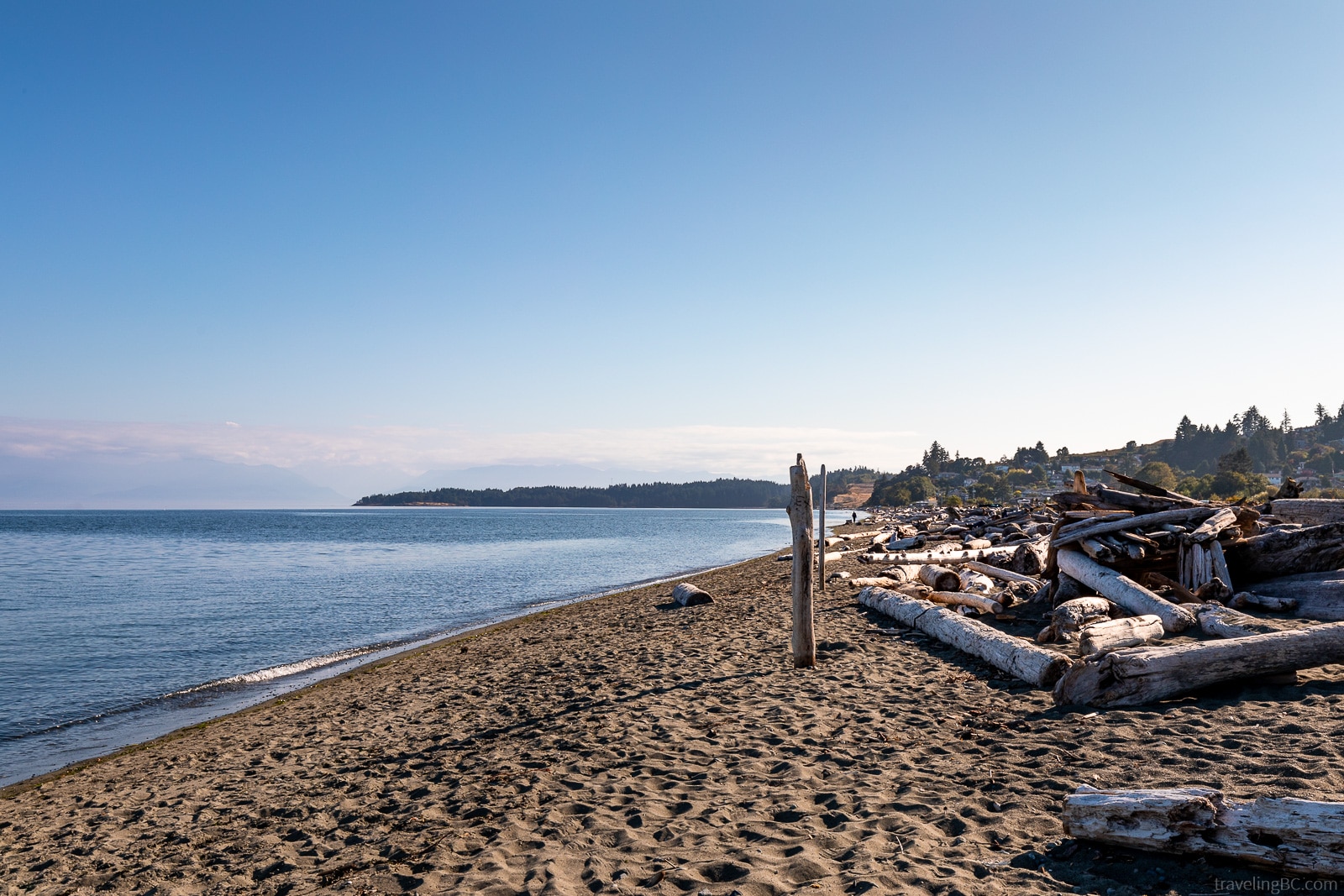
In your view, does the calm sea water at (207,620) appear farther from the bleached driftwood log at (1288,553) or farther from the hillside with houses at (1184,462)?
the hillside with houses at (1184,462)

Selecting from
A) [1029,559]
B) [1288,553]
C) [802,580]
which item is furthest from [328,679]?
[1288,553]

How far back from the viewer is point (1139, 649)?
284 inches

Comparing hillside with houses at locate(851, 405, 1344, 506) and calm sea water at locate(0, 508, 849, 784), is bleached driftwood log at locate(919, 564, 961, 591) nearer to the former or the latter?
calm sea water at locate(0, 508, 849, 784)

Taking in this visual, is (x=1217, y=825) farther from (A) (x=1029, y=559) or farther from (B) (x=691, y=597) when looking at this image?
(B) (x=691, y=597)

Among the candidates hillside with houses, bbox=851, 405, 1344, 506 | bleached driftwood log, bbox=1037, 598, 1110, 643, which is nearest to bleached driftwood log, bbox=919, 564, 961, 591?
bleached driftwood log, bbox=1037, 598, 1110, 643

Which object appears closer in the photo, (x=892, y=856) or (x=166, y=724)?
(x=892, y=856)

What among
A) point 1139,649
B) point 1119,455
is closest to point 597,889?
point 1139,649

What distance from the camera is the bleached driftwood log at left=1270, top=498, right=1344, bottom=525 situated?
13.6 metres

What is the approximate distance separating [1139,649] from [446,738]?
305 inches

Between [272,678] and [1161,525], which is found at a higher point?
[1161,525]

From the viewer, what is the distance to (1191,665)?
6934 millimetres

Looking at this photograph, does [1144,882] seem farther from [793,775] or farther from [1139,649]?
[1139,649]

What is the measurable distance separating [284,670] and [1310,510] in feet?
71.0

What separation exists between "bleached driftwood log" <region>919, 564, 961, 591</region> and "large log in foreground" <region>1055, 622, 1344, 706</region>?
8622 millimetres
